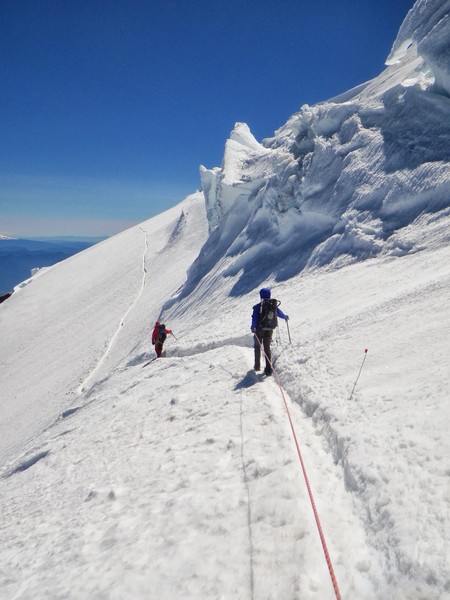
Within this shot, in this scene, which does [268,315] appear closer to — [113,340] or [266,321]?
[266,321]

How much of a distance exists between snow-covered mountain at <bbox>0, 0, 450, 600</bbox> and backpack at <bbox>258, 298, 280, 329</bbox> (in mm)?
1025

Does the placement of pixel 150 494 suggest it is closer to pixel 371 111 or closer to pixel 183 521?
pixel 183 521

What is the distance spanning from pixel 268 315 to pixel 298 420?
2770mm

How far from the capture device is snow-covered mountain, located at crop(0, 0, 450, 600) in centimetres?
386

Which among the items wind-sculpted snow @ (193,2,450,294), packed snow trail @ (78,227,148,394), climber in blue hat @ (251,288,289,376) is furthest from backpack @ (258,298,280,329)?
packed snow trail @ (78,227,148,394)

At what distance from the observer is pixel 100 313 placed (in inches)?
1334

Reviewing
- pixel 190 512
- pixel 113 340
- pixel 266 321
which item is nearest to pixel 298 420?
pixel 190 512

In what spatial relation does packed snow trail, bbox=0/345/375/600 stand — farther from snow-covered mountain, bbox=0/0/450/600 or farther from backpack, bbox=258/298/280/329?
backpack, bbox=258/298/280/329

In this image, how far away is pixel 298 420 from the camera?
20.9 feet

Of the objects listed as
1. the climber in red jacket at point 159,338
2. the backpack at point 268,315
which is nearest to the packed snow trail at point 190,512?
the backpack at point 268,315

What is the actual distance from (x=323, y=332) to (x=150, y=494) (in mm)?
5759

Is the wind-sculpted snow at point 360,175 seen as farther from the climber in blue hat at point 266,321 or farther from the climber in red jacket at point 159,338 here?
the climber in blue hat at point 266,321

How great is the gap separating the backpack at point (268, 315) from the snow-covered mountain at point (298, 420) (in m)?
1.03

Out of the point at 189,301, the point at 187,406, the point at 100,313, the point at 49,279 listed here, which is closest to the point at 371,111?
the point at 189,301
